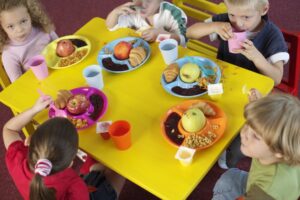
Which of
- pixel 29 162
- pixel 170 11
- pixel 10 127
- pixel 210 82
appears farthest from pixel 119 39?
pixel 29 162

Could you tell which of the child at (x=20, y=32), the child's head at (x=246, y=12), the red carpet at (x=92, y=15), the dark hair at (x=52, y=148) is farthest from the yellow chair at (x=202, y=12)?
the dark hair at (x=52, y=148)

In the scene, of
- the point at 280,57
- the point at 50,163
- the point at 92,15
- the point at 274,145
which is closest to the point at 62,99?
the point at 50,163

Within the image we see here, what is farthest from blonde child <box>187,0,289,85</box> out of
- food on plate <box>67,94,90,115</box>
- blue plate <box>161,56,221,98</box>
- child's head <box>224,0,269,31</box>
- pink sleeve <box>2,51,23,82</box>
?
Result: pink sleeve <box>2,51,23,82</box>

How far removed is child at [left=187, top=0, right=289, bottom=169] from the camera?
171 cm

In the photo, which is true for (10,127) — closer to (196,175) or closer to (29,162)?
(29,162)

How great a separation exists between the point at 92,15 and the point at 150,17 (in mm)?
1359

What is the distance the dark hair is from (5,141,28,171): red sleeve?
14 centimetres

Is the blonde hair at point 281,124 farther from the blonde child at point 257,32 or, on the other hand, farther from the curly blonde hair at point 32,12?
the curly blonde hair at point 32,12

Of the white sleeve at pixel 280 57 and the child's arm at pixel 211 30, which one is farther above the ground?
the child's arm at pixel 211 30

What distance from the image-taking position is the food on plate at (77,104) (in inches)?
63.3

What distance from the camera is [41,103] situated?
160cm

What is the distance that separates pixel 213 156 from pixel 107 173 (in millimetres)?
618

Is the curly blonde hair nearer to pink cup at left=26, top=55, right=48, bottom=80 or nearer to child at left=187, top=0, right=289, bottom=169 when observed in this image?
pink cup at left=26, top=55, right=48, bottom=80

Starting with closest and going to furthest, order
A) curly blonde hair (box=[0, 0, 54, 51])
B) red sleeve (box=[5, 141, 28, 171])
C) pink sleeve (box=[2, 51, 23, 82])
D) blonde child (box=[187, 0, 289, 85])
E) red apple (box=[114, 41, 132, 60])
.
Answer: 1. red sleeve (box=[5, 141, 28, 171])
2. blonde child (box=[187, 0, 289, 85])
3. red apple (box=[114, 41, 132, 60])
4. curly blonde hair (box=[0, 0, 54, 51])
5. pink sleeve (box=[2, 51, 23, 82])
